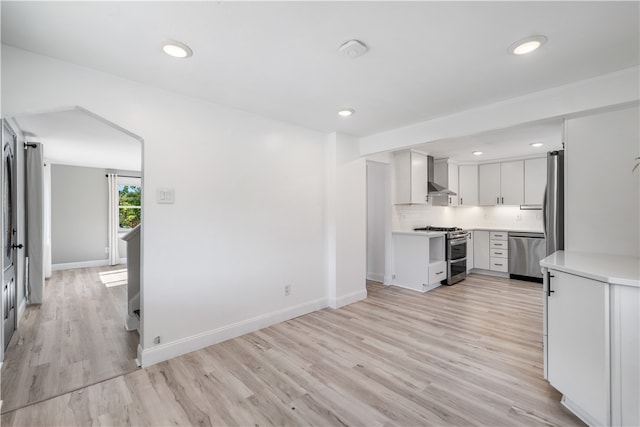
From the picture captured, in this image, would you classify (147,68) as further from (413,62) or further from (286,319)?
(286,319)

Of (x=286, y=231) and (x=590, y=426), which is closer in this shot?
(x=590, y=426)

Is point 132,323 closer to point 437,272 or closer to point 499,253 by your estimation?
point 437,272

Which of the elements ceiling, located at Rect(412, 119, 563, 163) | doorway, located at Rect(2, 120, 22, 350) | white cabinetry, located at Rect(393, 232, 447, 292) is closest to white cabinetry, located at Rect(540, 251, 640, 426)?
ceiling, located at Rect(412, 119, 563, 163)

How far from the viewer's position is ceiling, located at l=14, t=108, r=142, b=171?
10.8ft

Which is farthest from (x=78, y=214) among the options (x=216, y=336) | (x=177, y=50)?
(x=177, y=50)

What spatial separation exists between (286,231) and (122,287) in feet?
11.5

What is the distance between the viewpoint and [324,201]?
3939 mm

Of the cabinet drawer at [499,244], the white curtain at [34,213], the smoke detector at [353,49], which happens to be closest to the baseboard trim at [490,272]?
the cabinet drawer at [499,244]

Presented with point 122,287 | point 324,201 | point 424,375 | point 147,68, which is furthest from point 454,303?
point 122,287

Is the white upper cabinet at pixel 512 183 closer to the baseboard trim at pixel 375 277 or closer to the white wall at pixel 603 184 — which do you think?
the baseboard trim at pixel 375 277

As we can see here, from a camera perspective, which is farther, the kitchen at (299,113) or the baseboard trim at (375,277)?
the baseboard trim at (375,277)

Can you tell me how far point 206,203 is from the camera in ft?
9.14

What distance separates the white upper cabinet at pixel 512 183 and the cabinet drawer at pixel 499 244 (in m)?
0.80

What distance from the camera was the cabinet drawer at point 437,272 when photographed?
4652 mm
